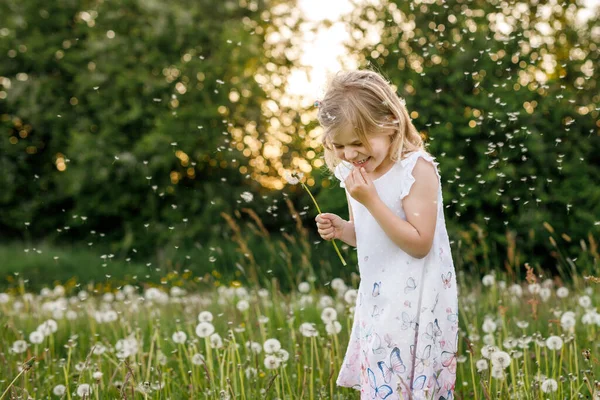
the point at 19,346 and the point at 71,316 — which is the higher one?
the point at 71,316

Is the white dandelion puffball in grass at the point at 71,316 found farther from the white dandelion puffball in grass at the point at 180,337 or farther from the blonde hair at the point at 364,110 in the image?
the blonde hair at the point at 364,110

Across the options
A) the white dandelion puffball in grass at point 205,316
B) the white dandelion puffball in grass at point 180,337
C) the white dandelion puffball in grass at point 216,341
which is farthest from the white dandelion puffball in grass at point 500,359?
the white dandelion puffball in grass at point 180,337

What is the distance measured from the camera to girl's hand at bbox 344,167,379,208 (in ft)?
6.91

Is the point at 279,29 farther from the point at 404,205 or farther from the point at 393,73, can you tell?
the point at 404,205

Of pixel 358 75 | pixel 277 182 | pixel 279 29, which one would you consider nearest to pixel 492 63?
pixel 277 182

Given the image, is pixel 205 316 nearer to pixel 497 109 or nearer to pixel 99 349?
pixel 99 349

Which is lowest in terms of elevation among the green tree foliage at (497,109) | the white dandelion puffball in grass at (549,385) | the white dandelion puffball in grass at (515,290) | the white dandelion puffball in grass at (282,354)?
the white dandelion puffball in grass at (549,385)

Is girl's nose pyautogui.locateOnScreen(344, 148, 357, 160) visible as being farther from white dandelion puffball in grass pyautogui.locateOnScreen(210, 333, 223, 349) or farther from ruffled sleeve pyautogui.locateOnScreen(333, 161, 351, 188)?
white dandelion puffball in grass pyautogui.locateOnScreen(210, 333, 223, 349)

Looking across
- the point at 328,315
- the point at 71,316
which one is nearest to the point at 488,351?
the point at 328,315

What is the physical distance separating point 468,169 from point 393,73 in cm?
114

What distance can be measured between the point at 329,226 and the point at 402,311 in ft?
1.29

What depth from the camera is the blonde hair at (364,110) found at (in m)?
2.20

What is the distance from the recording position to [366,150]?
221 centimetres

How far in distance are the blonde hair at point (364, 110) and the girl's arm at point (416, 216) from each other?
11cm
